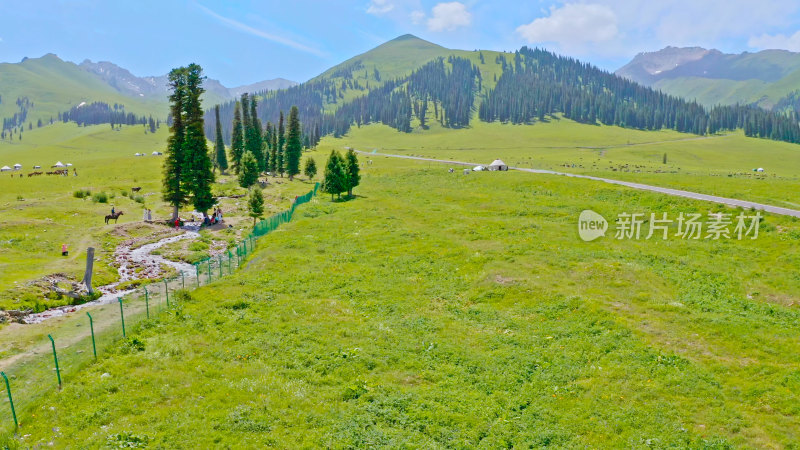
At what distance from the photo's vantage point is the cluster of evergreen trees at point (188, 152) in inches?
2638

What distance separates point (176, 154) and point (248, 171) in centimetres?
2960

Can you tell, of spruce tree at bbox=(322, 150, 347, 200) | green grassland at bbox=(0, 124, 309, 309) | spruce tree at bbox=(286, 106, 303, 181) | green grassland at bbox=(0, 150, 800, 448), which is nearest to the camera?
green grassland at bbox=(0, 150, 800, 448)

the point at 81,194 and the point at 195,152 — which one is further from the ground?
the point at 195,152

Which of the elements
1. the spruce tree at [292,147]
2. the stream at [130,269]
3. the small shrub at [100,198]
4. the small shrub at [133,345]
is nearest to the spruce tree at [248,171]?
the spruce tree at [292,147]

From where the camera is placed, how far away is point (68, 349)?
22219mm

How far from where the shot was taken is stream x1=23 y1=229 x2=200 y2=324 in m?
31.9

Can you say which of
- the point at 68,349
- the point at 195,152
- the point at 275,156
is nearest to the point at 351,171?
the point at 195,152

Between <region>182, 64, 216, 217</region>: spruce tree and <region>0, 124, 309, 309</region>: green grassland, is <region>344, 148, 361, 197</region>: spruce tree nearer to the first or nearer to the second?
<region>0, 124, 309, 309</region>: green grassland

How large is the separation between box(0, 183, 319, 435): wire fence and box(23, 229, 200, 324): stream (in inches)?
72.0

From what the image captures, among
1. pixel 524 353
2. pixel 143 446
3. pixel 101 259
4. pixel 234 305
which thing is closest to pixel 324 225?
pixel 101 259

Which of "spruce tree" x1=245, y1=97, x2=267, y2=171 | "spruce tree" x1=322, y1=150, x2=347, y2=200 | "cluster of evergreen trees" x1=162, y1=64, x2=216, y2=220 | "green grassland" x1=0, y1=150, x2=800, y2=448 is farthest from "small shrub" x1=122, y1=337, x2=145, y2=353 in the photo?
"spruce tree" x1=245, y1=97, x2=267, y2=171

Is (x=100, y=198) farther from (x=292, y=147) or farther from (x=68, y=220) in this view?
(x=292, y=147)

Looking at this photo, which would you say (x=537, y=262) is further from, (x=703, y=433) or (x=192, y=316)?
(x=192, y=316)

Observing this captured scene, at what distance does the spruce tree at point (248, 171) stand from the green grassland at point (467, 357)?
6201cm
